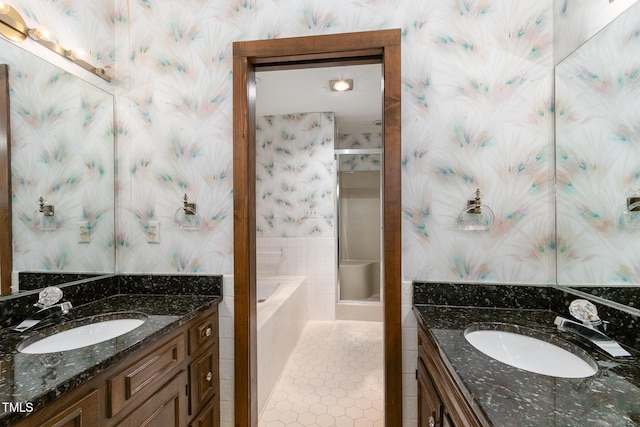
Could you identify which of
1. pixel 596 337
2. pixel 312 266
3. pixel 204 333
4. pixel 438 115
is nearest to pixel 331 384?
pixel 204 333

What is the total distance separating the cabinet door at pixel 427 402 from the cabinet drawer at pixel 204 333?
994 millimetres

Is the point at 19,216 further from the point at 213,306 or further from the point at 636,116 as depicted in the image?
the point at 636,116

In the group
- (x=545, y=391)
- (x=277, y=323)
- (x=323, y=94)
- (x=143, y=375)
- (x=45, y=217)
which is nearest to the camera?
(x=545, y=391)

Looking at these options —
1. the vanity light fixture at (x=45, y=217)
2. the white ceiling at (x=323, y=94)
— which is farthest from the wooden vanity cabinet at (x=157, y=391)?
the white ceiling at (x=323, y=94)

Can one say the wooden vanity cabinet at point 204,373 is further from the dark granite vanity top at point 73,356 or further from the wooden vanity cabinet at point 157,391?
the dark granite vanity top at point 73,356

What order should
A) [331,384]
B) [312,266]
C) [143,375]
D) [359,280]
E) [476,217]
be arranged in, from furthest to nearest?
[359,280] < [312,266] < [331,384] < [476,217] < [143,375]

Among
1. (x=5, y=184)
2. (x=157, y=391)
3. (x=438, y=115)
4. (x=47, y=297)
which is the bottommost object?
(x=157, y=391)

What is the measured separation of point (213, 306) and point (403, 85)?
1.43 meters

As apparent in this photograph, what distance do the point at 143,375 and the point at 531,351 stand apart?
1.34 m

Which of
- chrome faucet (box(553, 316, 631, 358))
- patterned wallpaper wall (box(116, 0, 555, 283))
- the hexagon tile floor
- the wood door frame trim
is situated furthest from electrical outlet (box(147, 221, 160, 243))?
chrome faucet (box(553, 316, 631, 358))

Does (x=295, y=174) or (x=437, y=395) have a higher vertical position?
(x=295, y=174)

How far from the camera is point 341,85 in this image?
2.76 metres

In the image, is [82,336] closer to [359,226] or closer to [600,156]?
[600,156]

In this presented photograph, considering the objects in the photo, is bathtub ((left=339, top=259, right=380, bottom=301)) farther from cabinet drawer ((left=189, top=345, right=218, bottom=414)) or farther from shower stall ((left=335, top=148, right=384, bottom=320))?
cabinet drawer ((left=189, top=345, right=218, bottom=414))
